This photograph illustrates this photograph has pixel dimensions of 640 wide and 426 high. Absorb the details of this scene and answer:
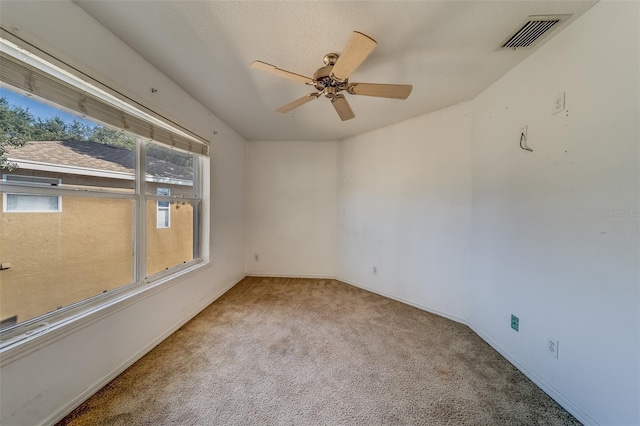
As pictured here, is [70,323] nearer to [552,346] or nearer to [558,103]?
[552,346]

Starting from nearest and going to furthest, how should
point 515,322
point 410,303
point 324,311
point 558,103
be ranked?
point 558,103 < point 515,322 < point 324,311 < point 410,303

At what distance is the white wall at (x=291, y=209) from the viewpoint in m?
4.01

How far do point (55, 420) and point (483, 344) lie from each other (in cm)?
317

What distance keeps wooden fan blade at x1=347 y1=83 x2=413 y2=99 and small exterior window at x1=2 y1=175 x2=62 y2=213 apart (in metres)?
2.06

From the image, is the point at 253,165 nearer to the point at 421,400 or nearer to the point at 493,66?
the point at 493,66

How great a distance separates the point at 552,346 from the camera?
1.53 metres

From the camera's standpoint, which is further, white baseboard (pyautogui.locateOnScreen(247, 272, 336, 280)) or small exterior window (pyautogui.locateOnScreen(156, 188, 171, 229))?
white baseboard (pyautogui.locateOnScreen(247, 272, 336, 280))

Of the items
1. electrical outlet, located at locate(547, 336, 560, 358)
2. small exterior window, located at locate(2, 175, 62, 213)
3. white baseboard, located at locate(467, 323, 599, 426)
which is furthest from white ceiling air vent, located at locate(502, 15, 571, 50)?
small exterior window, located at locate(2, 175, 62, 213)

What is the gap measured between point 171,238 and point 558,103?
11.5 feet

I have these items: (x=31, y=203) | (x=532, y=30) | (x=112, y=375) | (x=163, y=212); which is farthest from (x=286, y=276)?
(x=532, y=30)

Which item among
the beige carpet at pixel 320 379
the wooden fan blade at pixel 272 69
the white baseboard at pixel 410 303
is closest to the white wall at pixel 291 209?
the white baseboard at pixel 410 303

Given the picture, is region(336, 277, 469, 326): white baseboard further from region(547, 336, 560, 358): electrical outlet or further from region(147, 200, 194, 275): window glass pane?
region(147, 200, 194, 275): window glass pane

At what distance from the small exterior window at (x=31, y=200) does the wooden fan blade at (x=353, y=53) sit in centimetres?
190

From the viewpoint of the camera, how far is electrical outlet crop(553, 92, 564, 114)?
1491 mm
